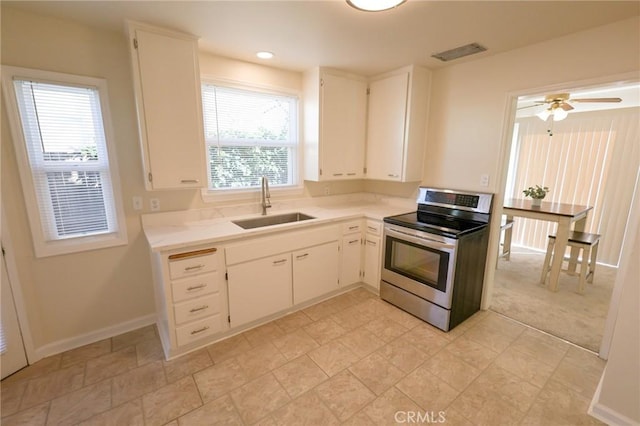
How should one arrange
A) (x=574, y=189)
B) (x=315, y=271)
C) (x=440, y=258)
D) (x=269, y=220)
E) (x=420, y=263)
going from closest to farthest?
1. (x=440, y=258)
2. (x=420, y=263)
3. (x=315, y=271)
4. (x=269, y=220)
5. (x=574, y=189)

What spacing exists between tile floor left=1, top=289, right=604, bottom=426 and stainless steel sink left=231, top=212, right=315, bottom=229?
1002 millimetres

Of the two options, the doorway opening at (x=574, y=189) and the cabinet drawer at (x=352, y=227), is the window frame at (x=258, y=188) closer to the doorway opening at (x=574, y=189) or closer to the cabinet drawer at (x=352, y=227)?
the cabinet drawer at (x=352, y=227)

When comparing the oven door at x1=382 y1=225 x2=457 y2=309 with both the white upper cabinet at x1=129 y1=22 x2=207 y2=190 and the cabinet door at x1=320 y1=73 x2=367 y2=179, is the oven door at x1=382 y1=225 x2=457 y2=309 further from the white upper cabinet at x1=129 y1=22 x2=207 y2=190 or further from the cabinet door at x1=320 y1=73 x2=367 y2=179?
the white upper cabinet at x1=129 y1=22 x2=207 y2=190

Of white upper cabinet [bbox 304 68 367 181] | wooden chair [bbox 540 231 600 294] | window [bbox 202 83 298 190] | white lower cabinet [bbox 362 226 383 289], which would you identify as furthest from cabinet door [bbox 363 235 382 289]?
wooden chair [bbox 540 231 600 294]

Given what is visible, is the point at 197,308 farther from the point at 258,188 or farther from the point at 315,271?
the point at 258,188

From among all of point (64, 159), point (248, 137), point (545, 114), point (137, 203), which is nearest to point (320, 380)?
point (137, 203)

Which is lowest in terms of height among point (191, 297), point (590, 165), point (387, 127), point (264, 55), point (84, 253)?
point (191, 297)

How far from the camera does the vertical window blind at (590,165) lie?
12.5 ft

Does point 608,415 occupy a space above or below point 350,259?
below

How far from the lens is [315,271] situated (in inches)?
113

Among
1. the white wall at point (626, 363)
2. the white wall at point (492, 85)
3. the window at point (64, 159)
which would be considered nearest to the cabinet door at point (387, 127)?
the white wall at point (492, 85)

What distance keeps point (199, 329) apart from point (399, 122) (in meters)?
2.79

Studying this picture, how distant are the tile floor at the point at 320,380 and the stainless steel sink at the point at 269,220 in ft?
3.29

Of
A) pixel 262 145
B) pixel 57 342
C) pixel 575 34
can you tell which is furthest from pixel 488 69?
pixel 57 342
